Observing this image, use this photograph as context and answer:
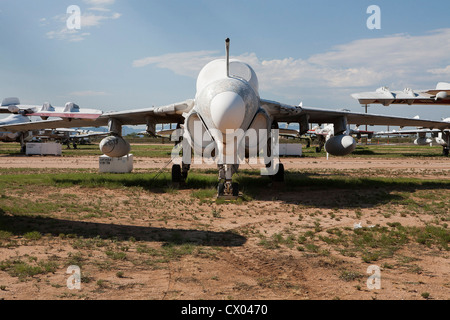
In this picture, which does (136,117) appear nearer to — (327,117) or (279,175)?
(279,175)

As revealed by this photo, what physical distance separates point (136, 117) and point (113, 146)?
1.82 m

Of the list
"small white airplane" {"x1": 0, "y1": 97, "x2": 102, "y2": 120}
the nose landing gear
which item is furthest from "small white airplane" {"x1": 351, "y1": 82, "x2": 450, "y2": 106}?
"small white airplane" {"x1": 0, "y1": 97, "x2": 102, "y2": 120}

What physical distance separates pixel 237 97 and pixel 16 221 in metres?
6.52

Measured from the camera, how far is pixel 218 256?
6664 millimetres

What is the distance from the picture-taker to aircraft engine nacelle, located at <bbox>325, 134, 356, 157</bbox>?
15539 millimetres

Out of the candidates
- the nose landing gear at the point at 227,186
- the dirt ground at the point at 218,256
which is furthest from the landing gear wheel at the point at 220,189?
the dirt ground at the point at 218,256

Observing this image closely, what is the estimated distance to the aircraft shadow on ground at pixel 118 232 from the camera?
25.4 ft

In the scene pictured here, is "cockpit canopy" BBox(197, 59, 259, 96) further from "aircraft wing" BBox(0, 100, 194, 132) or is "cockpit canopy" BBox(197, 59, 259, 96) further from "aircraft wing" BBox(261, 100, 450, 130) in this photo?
"aircraft wing" BBox(0, 100, 194, 132)

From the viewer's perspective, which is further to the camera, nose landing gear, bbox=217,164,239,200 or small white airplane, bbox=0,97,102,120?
small white airplane, bbox=0,97,102,120

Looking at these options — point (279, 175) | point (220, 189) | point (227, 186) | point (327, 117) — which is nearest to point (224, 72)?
point (227, 186)

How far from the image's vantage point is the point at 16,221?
30.0ft

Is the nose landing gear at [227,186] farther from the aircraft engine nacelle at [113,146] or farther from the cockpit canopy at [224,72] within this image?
the aircraft engine nacelle at [113,146]
